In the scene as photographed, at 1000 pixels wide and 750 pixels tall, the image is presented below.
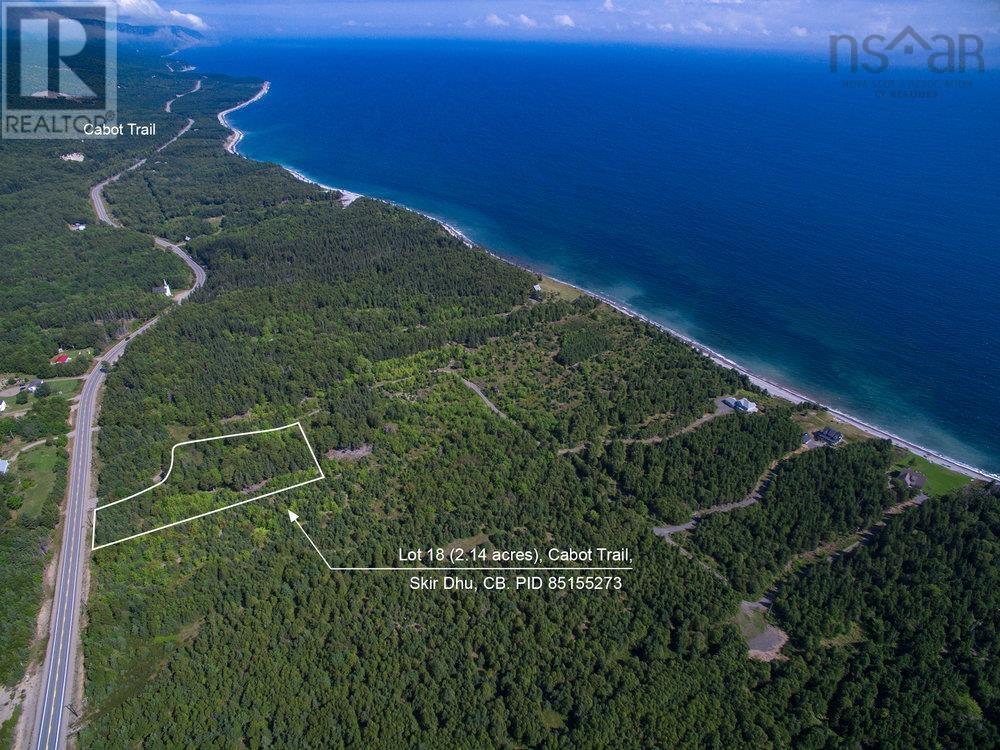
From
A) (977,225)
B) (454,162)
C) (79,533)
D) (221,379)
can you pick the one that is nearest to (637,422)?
(221,379)

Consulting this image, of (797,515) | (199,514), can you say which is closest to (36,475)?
(199,514)

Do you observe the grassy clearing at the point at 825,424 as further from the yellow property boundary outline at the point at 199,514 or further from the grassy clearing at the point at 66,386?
the grassy clearing at the point at 66,386

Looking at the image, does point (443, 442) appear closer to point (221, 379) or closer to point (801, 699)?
point (221, 379)

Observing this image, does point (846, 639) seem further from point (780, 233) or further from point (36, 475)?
point (780, 233)

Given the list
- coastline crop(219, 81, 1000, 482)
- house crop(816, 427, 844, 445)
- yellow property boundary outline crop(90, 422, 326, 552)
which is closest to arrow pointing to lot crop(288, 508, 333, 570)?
yellow property boundary outline crop(90, 422, 326, 552)


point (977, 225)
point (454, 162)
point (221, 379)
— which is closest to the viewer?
point (221, 379)

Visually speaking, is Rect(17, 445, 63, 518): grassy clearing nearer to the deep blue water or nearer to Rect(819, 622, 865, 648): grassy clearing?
Rect(819, 622, 865, 648): grassy clearing
